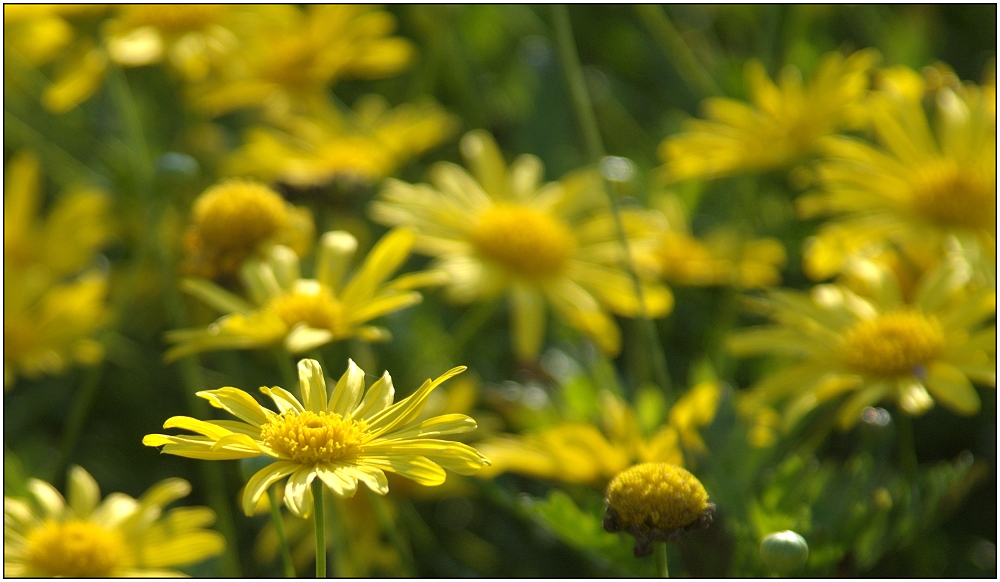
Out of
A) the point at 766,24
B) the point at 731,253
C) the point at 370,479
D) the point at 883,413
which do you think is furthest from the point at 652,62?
the point at 370,479

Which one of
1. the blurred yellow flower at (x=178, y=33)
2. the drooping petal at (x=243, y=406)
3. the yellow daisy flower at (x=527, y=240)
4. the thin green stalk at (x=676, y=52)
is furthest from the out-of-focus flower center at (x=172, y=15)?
the drooping petal at (x=243, y=406)

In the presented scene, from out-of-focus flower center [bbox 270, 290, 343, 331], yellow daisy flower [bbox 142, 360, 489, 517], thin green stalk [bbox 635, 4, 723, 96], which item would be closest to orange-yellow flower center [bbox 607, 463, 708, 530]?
yellow daisy flower [bbox 142, 360, 489, 517]

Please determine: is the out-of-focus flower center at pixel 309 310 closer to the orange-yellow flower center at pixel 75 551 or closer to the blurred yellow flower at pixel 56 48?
the orange-yellow flower center at pixel 75 551

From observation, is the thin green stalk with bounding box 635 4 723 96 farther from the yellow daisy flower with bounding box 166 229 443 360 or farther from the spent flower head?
the spent flower head

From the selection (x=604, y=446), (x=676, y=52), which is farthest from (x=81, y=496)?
(x=676, y=52)

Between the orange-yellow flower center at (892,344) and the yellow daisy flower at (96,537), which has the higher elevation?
the orange-yellow flower center at (892,344)

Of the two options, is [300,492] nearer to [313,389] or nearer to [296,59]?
[313,389]
